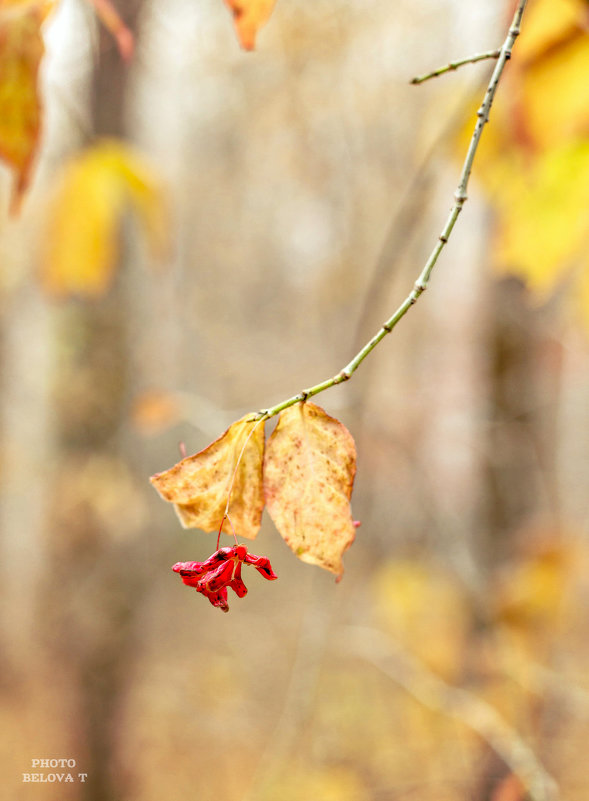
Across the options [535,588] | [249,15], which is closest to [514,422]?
[535,588]

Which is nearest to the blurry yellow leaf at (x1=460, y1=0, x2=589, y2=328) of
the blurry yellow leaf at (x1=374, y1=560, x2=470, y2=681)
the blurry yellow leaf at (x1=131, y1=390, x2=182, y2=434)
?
A: the blurry yellow leaf at (x1=131, y1=390, x2=182, y2=434)

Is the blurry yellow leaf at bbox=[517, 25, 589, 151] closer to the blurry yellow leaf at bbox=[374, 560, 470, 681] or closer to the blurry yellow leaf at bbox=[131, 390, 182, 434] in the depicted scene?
the blurry yellow leaf at bbox=[131, 390, 182, 434]

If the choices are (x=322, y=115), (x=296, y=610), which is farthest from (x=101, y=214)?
(x=296, y=610)

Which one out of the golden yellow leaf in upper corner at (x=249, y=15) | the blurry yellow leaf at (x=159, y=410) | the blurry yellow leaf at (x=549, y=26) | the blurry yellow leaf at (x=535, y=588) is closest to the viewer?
the golden yellow leaf in upper corner at (x=249, y=15)

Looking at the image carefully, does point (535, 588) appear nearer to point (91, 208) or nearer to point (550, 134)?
point (550, 134)

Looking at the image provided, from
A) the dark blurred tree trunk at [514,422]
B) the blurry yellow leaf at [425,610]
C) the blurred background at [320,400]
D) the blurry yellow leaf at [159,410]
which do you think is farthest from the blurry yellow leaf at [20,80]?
the blurry yellow leaf at [425,610]

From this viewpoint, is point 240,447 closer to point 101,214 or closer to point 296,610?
point 101,214

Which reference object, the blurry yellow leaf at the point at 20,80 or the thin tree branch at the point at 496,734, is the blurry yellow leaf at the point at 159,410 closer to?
the thin tree branch at the point at 496,734
